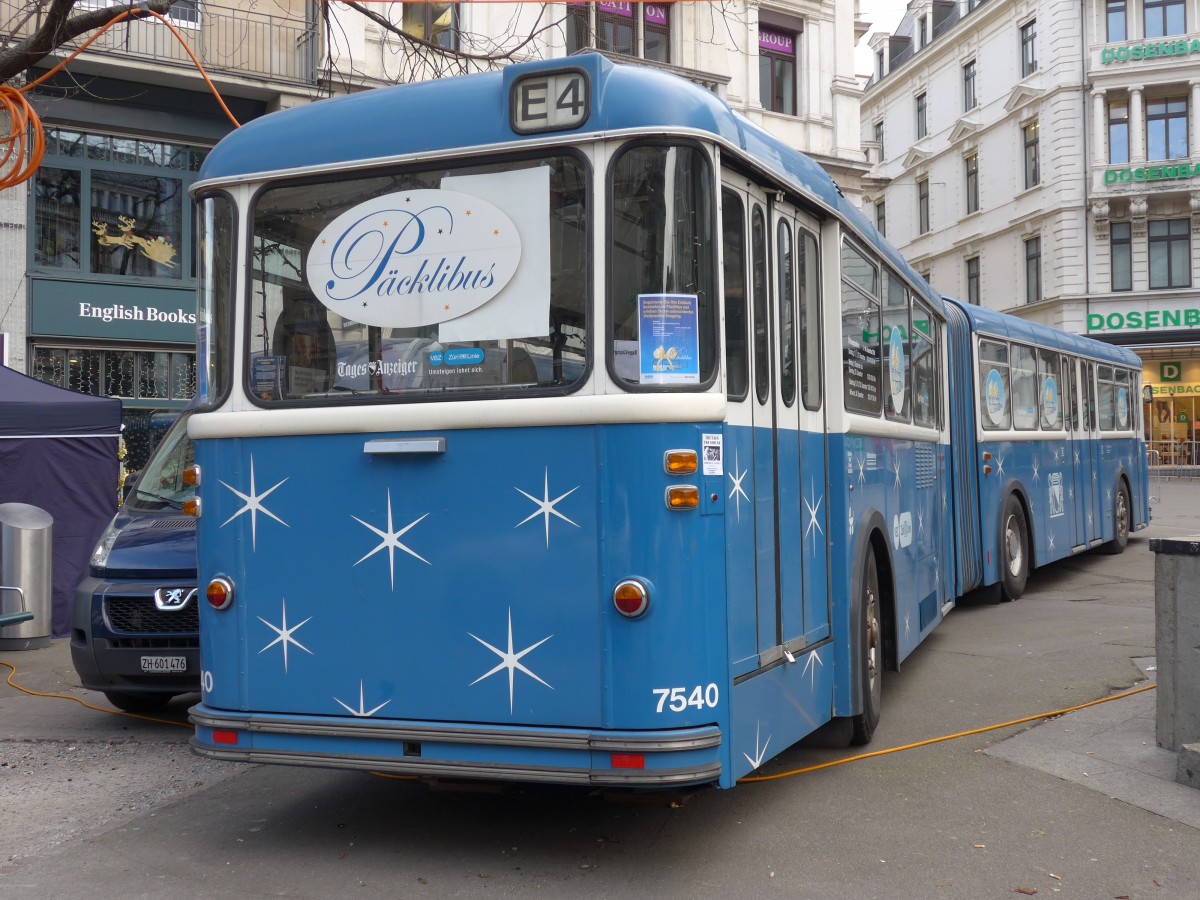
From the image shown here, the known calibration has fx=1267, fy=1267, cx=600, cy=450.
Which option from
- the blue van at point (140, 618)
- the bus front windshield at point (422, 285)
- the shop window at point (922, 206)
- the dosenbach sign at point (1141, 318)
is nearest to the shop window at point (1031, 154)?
the dosenbach sign at point (1141, 318)

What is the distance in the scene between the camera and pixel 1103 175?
40156mm

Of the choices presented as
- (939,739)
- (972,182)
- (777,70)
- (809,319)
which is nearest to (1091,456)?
(939,739)

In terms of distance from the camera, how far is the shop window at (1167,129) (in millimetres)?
40156

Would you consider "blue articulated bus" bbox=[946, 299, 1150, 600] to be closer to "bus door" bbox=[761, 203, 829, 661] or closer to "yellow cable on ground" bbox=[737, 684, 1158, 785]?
"yellow cable on ground" bbox=[737, 684, 1158, 785]

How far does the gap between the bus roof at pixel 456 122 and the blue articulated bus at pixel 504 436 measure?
13 mm

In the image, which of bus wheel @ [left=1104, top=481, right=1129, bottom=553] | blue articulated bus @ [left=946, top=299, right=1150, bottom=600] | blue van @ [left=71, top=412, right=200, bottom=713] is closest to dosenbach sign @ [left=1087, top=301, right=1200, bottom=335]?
blue articulated bus @ [left=946, top=299, right=1150, bottom=600]

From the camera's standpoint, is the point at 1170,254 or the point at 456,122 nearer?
the point at 456,122

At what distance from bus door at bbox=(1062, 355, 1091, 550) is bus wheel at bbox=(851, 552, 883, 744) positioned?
8.54 metres

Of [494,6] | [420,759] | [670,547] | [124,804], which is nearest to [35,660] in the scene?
[124,804]

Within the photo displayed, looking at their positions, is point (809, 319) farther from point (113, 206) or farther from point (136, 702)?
point (113, 206)

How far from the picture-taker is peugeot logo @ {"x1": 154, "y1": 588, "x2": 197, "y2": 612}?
7527 mm

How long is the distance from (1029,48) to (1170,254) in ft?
28.3

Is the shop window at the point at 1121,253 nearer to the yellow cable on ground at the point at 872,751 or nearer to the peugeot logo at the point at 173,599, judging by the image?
the yellow cable on ground at the point at 872,751

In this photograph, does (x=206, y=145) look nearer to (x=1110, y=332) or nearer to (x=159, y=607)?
(x=159, y=607)
